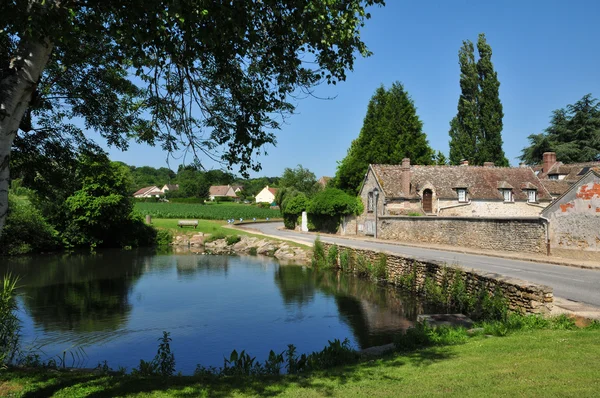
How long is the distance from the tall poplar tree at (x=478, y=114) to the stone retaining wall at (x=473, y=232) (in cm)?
2304

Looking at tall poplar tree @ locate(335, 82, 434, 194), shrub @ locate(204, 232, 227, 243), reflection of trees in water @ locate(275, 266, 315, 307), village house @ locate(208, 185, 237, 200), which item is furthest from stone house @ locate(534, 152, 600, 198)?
village house @ locate(208, 185, 237, 200)

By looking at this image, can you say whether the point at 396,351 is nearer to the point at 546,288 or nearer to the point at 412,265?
the point at 546,288

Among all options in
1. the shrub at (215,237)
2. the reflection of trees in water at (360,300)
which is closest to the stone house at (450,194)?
the shrub at (215,237)

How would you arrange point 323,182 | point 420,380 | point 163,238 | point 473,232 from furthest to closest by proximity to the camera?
point 323,182, point 163,238, point 473,232, point 420,380

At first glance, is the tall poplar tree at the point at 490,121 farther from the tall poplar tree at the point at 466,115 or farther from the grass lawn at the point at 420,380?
the grass lawn at the point at 420,380

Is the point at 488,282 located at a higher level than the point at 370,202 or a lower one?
lower

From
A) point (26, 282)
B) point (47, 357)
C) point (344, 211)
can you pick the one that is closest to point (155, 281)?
point (26, 282)

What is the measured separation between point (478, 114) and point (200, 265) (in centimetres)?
3958

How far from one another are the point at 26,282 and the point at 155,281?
6.13 metres

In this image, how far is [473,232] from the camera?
86.5ft

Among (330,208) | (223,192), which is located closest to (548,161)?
(330,208)

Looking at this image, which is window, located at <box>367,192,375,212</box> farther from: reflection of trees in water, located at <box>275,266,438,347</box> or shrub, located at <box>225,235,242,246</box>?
reflection of trees in water, located at <box>275,266,438,347</box>

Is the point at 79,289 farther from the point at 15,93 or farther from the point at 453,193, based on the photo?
the point at 453,193

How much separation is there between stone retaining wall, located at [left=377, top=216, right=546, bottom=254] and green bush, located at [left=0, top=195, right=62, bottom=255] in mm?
27073
